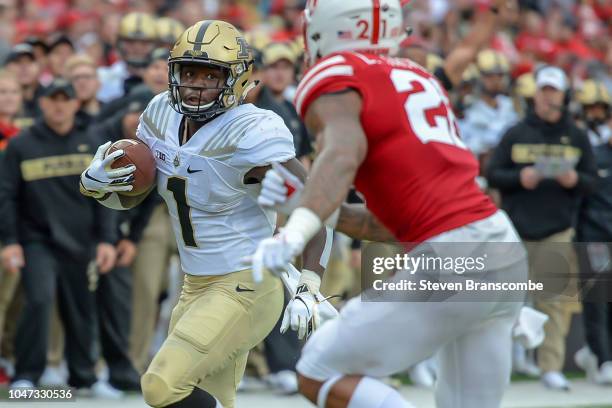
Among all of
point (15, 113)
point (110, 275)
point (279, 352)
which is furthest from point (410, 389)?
point (15, 113)

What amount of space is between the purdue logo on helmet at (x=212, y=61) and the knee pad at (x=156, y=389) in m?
1.04

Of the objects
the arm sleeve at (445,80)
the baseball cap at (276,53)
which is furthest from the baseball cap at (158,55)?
the arm sleeve at (445,80)

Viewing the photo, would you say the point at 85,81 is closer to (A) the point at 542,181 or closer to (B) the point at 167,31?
(B) the point at 167,31

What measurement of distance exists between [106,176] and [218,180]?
1.48 feet

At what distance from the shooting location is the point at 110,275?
7715 mm

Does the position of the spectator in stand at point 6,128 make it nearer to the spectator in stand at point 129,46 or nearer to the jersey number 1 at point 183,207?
the spectator in stand at point 129,46

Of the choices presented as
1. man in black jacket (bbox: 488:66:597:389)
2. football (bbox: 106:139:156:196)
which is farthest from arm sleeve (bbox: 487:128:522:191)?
football (bbox: 106:139:156:196)

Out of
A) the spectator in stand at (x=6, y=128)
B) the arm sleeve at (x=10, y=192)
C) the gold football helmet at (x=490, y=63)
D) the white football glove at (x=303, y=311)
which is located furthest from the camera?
the gold football helmet at (x=490, y=63)

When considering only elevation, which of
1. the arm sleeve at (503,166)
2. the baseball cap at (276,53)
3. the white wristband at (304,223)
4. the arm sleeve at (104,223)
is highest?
A: the white wristband at (304,223)

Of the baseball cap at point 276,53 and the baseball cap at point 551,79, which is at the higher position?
the baseball cap at point 276,53

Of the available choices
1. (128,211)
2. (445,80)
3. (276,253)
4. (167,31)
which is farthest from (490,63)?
(276,253)

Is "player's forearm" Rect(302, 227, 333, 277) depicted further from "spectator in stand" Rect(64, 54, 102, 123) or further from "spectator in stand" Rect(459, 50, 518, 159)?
"spectator in stand" Rect(459, 50, 518, 159)

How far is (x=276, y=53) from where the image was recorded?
857 cm

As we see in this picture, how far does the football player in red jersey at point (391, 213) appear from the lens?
3.68m
